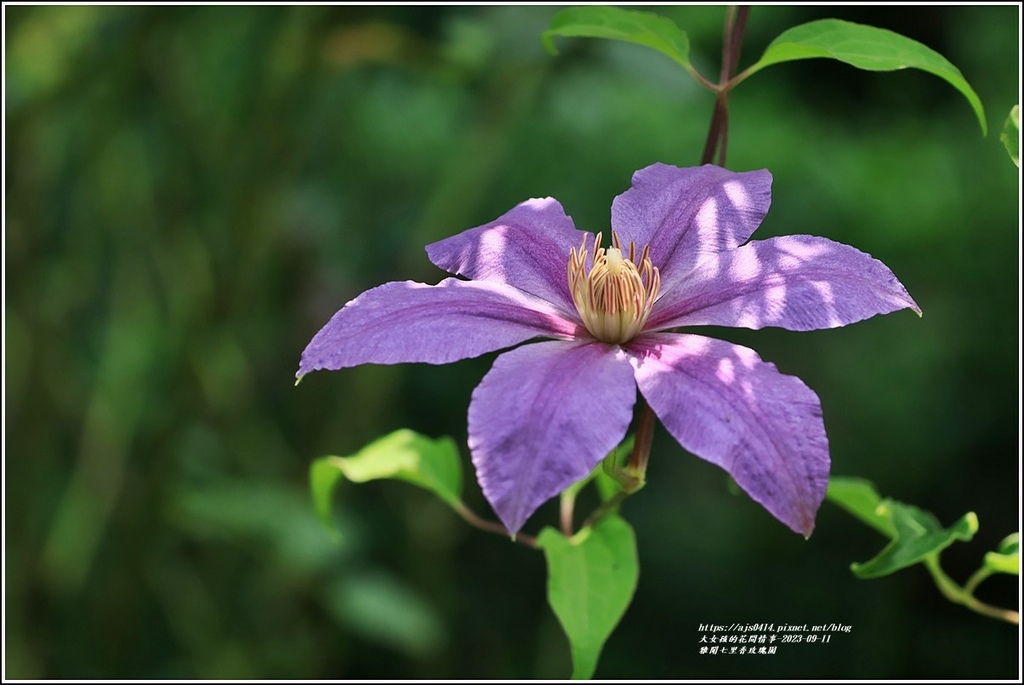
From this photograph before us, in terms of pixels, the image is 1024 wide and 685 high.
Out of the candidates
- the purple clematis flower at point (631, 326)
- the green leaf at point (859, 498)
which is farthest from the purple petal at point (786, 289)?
the green leaf at point (859, 498)

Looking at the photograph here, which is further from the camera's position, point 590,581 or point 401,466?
point 401,466

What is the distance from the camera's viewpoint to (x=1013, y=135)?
65cm

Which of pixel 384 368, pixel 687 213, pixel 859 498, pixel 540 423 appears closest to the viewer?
pixel 540 423


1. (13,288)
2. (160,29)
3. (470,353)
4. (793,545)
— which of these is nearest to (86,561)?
(13,288)

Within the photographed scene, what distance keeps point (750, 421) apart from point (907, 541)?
0.80 feet

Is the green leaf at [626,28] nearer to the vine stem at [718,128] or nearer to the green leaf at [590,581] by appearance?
the vine stem at [718,128]

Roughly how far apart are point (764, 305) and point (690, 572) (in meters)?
1.42

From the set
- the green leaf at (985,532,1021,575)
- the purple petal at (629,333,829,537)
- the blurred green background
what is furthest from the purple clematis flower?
the blurred green background

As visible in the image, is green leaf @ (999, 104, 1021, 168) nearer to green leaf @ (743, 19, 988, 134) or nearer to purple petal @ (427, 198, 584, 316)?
green leaf @ (743, 19, 988, 134)

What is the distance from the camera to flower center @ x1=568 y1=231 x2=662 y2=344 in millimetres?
587

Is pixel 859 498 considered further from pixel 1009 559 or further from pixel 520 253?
pixel 520 253

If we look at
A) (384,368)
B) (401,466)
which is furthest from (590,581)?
(384,368)

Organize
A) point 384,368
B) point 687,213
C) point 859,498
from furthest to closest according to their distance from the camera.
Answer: point 384,368 < point 859,498 < point 687,213

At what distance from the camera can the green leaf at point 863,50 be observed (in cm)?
62
